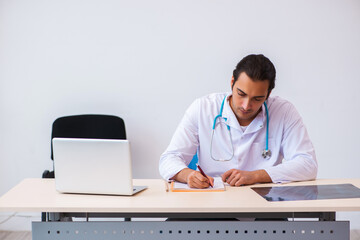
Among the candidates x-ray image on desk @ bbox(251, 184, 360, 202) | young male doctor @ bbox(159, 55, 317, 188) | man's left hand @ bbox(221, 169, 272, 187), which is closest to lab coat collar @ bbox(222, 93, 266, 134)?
young male doctor @ bbox(159, 55, 317, 188)

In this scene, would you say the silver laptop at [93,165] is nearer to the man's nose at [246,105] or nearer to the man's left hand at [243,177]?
the man's left hand at [243,177]

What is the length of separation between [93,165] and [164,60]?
1.68 meters

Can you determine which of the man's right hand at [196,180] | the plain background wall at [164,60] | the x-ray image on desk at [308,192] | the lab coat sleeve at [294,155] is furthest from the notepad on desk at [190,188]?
the plain background wall at [164,60]

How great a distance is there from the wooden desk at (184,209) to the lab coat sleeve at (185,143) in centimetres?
34

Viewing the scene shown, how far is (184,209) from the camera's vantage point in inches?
60.9

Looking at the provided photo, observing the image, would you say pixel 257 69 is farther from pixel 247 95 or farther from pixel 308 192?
pixel 308 192

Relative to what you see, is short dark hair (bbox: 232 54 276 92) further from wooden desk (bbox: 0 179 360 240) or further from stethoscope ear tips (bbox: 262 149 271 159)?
wooden desk (bbox: 0 179 360 240)

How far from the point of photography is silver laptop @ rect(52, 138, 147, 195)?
1.62 m

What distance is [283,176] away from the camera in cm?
194

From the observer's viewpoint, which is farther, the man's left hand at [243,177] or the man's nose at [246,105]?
the man's nose at [246,105]

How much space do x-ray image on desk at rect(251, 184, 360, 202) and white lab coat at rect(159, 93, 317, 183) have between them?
25 centimetres

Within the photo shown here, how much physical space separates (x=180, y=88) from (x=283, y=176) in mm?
1453

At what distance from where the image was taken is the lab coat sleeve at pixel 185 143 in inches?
82.6

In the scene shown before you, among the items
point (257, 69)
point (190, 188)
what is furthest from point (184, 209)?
point (257, 69)
